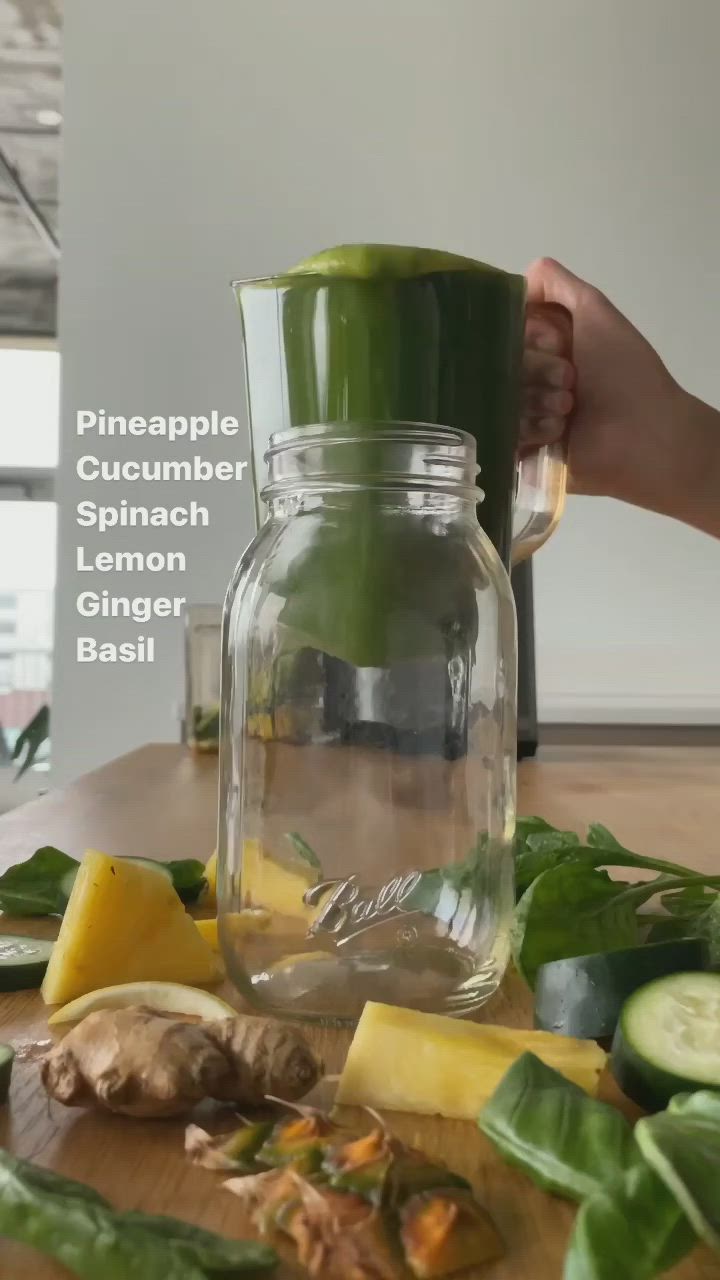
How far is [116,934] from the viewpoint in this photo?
19.2 inches

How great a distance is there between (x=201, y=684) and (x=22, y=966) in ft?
4.26

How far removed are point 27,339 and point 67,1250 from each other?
515 centimetres

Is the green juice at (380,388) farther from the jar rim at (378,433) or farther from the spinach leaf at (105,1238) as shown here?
the spinach leaf at (105,1238)

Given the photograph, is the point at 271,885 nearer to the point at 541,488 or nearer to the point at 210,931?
the point at 210,931

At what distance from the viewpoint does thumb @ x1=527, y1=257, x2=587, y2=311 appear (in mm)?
1003

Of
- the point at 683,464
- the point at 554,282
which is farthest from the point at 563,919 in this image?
the point at 683,464

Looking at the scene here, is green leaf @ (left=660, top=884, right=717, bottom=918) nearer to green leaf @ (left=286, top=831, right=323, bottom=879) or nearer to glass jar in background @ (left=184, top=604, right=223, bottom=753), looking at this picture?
green leaf @ (left=286, top=831, right=323, bottom=879)

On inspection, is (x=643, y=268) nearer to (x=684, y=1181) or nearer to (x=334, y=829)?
(x=334, y=829)

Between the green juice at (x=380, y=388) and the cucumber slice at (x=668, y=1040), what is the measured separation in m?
0.19

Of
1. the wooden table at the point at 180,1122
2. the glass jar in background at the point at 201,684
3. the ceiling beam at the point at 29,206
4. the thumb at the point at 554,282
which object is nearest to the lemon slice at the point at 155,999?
the wooden table at the point at 180,1122

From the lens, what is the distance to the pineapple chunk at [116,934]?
0.48 m

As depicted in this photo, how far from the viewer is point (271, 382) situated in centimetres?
57

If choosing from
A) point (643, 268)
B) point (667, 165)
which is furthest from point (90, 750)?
point (667, 165)

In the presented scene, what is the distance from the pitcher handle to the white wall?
6.04ft
